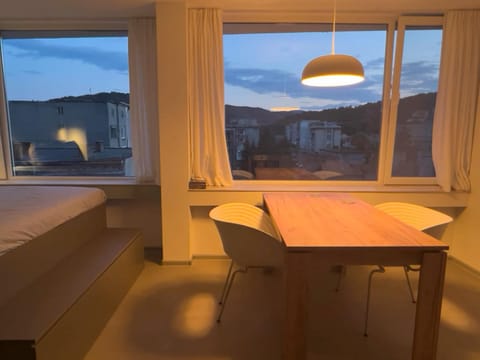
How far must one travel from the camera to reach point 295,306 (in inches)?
57.7

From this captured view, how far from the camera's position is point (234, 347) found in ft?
5.97

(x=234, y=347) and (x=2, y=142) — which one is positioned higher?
(x=2, y=142)

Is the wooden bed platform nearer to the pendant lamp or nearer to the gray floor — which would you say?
the gray floor

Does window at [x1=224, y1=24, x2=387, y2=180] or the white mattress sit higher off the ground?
window at [x1=224, y1=24, x2=387, y2=180]

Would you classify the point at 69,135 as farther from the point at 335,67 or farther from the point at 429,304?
the point at 429,304

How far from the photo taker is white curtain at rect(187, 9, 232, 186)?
2848mm

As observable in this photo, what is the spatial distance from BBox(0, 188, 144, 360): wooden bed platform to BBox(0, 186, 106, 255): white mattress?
2.2 inches

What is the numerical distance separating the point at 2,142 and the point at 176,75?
2.24 metres

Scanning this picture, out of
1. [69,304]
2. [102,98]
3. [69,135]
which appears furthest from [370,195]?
[69,135]

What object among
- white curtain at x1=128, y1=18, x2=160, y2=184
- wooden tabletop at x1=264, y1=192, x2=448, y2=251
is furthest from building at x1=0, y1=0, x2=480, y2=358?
wooden tabletop at x1=264, y1=192, x2=448, y2=251

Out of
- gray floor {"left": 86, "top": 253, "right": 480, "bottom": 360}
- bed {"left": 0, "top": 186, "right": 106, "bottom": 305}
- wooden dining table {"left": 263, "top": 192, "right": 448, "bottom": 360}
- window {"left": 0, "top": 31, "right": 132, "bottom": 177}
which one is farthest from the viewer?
window {"left": 0, "top": 31, "right": 132, "bottom": 177}

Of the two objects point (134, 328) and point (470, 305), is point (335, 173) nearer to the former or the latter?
point (470, 305)

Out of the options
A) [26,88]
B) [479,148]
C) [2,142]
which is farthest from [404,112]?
[2,142]

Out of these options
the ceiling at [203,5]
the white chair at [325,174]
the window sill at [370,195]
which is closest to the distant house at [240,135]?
the window sill at [370,195]
